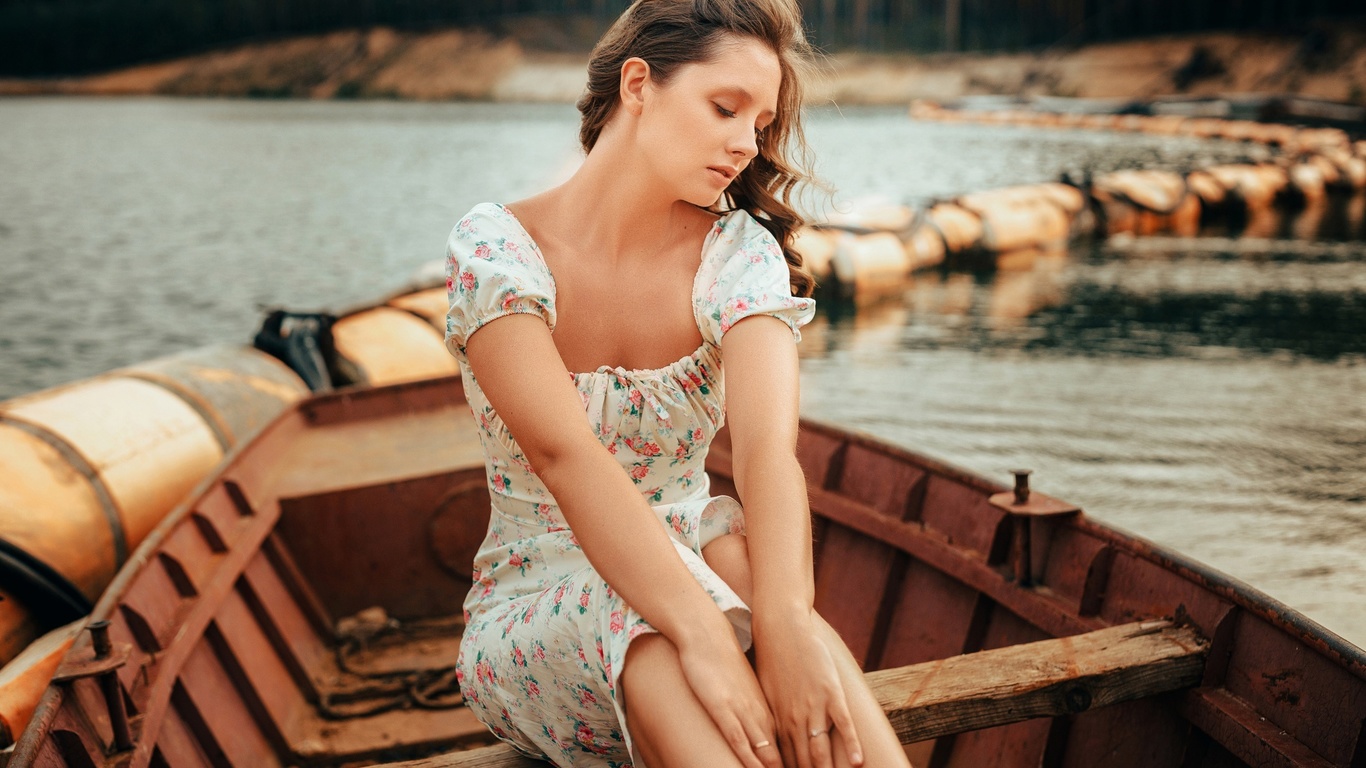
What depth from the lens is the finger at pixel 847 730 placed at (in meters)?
1.71

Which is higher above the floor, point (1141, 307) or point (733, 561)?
point (733, 561)

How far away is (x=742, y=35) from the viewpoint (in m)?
2.13

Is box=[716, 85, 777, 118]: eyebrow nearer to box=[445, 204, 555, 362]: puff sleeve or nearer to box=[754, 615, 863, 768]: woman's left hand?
box=[445, 204, 555, 362]: puff sleeve

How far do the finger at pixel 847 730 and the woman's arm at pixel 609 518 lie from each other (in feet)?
0.35

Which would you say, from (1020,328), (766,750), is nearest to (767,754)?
(766,750)

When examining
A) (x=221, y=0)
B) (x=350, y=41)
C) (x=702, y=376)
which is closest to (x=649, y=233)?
(x=702, y=376)

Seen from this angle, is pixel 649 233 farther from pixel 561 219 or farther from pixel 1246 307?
pixel 1246 307

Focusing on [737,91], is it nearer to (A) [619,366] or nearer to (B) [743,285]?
(B) [743,285]

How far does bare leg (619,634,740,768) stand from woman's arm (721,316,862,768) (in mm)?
145

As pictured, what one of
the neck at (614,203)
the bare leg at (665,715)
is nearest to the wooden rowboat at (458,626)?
the bare leg at (665,715)

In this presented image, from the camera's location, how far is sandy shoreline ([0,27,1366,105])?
4931cm

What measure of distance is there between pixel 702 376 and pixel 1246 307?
12792 mm

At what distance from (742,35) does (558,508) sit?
991 mm

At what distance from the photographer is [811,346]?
12133mm
